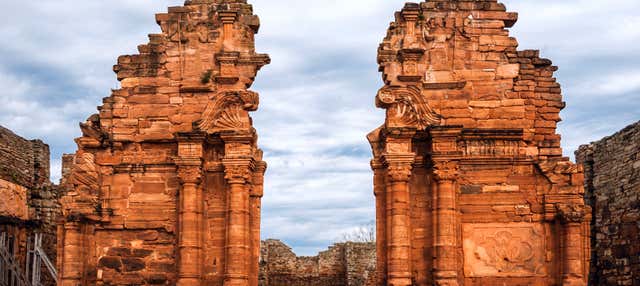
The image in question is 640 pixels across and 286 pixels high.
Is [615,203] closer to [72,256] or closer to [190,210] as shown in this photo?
[190,210]

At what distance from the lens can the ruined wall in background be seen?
3052 centimetres

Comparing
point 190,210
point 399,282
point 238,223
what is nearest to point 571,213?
point 399,282

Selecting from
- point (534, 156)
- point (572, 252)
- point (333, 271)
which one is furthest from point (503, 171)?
point (333, 271)

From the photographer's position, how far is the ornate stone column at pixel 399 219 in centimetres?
1405

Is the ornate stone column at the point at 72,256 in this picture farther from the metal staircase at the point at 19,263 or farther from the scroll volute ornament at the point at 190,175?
the metal staircase at the point at 19,263

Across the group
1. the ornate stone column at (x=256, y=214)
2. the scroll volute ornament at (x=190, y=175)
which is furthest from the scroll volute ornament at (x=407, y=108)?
the scroll volute ornament at (x=190, y=175)

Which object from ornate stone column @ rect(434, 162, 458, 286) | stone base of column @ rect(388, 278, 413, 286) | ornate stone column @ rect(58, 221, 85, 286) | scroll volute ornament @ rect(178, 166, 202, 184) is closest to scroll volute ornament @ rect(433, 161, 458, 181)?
ornate stone column @ rect(434, 162, 458, 286)

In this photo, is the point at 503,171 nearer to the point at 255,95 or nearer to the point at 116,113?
the point at 255,95

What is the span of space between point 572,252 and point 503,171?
1726mm

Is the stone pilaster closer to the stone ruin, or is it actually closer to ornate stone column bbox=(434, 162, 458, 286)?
the stone ruin

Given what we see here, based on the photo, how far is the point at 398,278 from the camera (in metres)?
14.0

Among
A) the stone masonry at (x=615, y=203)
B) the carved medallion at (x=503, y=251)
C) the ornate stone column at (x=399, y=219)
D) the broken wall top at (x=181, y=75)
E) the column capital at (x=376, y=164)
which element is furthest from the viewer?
the stone masonry at (x=615, y=203)

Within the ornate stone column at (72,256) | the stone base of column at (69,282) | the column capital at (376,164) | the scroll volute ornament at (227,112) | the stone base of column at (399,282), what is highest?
the scroll volute ornament at (227,112)

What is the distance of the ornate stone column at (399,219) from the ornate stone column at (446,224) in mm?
467
